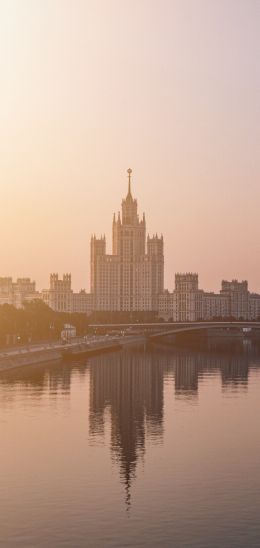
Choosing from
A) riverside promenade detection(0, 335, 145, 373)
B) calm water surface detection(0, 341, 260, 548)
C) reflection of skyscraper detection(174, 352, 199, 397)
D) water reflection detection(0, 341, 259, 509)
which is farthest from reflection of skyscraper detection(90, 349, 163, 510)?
riverside promenade detection(0, 335, 145, 373)

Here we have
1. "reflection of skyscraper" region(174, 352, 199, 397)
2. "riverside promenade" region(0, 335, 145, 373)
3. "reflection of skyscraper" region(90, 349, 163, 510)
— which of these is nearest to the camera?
Answer: "reflection of skyscraper" region(90, 349, 163, 510)

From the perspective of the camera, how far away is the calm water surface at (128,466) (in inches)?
1462

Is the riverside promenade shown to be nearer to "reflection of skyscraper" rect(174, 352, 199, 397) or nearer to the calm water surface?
the calm water surface

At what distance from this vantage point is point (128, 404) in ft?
265

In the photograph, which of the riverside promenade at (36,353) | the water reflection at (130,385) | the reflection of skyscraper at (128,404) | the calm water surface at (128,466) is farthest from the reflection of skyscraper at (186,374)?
the riverside promenade at (36,353)

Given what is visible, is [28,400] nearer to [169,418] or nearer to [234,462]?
[169,418]

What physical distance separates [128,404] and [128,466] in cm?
3124

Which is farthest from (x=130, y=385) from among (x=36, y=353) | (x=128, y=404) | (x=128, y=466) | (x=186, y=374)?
(x=128, y=466)

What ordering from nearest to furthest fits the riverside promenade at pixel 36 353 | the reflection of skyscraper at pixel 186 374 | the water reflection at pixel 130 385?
the water reflection at pixel 130 385, the reflection of skyscraper at pixel 186 374, the riverside promenade at pixel 36 353

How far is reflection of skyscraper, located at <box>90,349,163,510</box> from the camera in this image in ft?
179

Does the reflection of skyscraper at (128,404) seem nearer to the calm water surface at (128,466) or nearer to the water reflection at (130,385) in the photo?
the water reflection at (130,385)

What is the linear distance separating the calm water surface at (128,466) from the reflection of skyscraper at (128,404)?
12 cm

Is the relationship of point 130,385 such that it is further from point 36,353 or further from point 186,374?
point 36,353

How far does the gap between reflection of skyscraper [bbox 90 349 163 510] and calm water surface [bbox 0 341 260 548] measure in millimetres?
125
